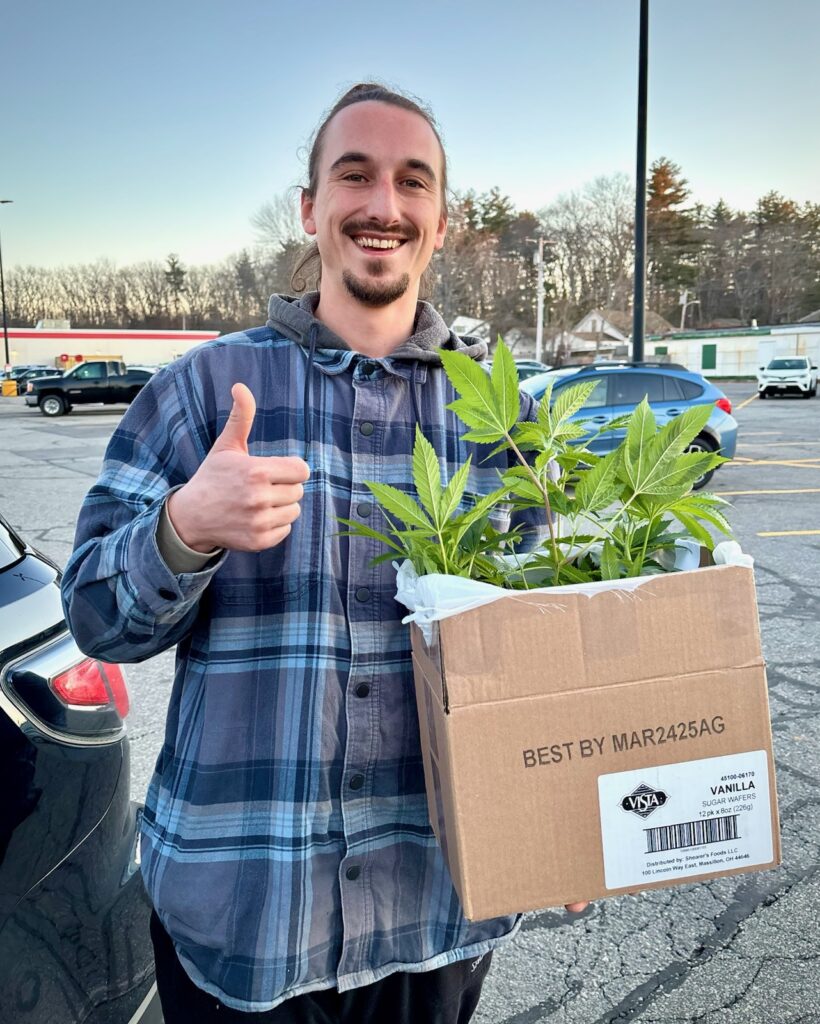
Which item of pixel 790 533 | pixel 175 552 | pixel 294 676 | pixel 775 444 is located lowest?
pixel 790 533

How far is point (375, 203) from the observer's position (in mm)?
1431

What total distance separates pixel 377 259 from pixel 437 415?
0.96 feet

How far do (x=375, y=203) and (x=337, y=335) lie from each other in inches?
9.4

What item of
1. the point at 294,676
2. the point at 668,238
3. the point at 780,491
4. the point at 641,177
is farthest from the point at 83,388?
the point at 668,238

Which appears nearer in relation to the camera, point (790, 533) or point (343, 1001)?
point (343, 1001)

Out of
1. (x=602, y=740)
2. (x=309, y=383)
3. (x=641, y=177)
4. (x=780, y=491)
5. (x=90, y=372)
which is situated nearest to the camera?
(x=602, y=740)

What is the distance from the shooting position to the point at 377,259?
4.71 ft

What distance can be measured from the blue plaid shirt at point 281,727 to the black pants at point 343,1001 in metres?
0.05

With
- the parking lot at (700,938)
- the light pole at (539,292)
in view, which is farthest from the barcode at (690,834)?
the light pole at (539,292)

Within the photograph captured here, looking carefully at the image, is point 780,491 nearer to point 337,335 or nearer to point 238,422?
point 337,335

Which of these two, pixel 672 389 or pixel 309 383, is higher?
A: pixel 309 383

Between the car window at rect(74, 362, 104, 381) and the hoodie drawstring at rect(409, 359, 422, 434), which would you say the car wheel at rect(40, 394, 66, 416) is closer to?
the car window at rect(74, 362, 104, 381)

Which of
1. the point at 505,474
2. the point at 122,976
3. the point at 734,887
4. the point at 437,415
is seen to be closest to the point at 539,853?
the point at 505,474

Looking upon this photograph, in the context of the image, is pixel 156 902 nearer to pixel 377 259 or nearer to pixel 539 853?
pixel 539 853
